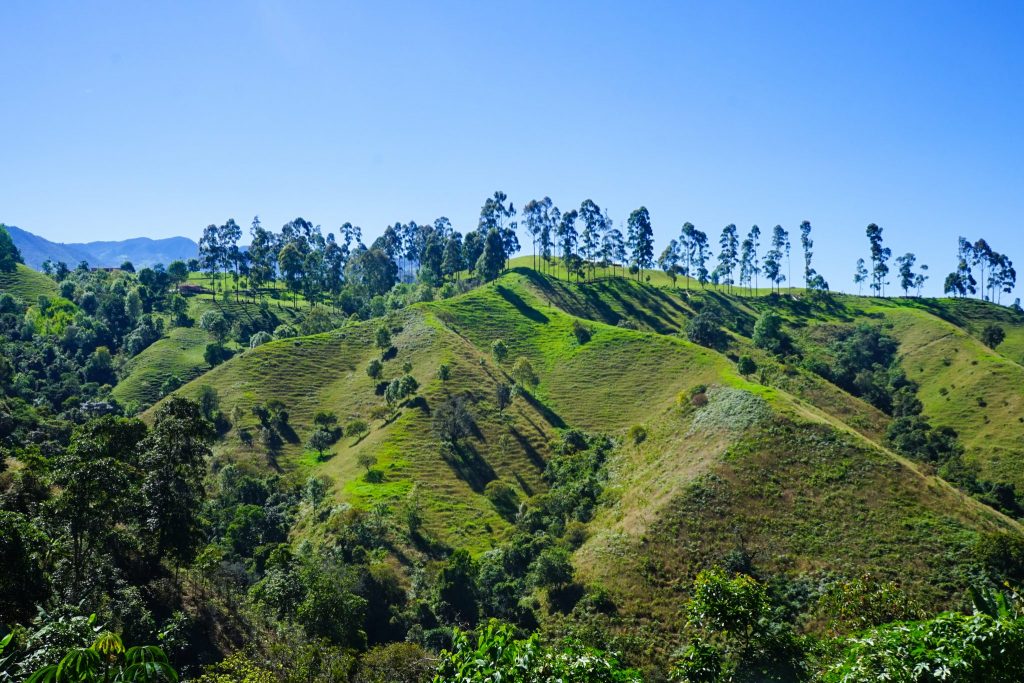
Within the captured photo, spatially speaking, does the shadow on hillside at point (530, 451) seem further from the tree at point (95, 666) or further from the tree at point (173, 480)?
the tree at point (95, 666)

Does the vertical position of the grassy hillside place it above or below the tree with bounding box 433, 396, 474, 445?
above

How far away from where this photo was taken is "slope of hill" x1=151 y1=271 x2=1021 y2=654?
4878cm

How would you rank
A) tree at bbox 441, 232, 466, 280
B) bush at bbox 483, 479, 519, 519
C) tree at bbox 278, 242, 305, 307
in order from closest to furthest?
1. bush at bbox 483, 479, 519, 519
2. tree at bbox 278, 242, 305, 307
3. tree at bbox 441, 232, 466, 280

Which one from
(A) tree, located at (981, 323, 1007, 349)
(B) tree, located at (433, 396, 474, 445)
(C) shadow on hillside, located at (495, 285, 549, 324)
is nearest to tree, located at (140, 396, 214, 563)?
(B) tree, located at (433, 396, 474, 445)

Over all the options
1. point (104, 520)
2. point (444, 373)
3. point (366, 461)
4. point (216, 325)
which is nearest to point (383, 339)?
point (444, 373)

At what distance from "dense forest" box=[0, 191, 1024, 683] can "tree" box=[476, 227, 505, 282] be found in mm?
2280

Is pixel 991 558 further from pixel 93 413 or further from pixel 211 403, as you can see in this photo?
pixel 93 413

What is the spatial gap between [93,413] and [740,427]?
289 ft

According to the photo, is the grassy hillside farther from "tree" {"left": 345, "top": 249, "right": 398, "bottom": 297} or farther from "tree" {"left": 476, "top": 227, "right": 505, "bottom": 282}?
"tree" {"left": 476, "top": 227, "right": 505, "bottom": 282}

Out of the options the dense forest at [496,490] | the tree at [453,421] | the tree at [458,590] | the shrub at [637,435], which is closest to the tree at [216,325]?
the dense forest at [496,490]

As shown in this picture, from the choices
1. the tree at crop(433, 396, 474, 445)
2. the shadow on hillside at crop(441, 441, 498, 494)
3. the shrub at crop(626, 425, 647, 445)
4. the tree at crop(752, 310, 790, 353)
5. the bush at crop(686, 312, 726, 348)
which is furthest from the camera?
the tree at crop(752, 310, 790, 353)

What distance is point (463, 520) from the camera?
213 ft

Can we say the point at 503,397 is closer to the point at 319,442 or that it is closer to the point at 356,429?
the point at 356,429

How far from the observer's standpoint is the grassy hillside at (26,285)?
460 ft
